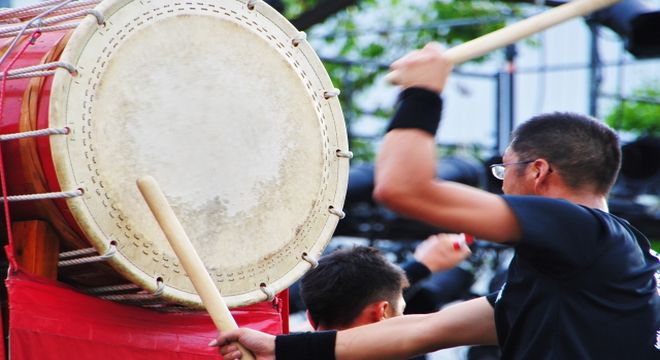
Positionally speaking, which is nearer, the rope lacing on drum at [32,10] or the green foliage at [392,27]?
Answer: the rope lacing on drum at [32,10]

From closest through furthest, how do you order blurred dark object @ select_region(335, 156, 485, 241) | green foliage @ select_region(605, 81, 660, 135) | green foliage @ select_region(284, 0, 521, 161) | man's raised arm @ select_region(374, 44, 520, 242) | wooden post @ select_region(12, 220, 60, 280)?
man's raised arm @ select_region(374, 44, 520, 242) < wooden post @ select_region(12, 220, 60, 280) < blurred dark object @ select_region(335, 156, 485, 241) < green foliage @ select_region(284, 0, 521, 161) < green foliage @ select_region(605, 81, 660, 135)

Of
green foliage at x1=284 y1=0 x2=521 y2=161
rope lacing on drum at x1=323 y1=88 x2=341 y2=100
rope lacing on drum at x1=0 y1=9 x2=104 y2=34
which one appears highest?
green foliage at x1=284 y1=0 x2=521 y2=161

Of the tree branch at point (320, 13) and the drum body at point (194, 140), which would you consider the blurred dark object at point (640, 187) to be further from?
the drum body at point (194, 140)

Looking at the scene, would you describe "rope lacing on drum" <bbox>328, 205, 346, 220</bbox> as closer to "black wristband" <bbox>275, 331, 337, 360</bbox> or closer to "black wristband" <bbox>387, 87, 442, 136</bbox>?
"black wristband" <bbox>275, 331, 337, 360</bbox>

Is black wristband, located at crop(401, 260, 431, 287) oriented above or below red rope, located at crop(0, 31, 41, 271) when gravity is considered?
below

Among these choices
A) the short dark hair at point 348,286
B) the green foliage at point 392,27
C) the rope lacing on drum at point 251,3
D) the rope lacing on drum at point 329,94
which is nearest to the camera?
the rope lacing on drum at point 251,3

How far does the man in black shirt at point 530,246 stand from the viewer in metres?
2.07

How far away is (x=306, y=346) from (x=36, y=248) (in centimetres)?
64

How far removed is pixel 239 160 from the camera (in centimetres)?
257

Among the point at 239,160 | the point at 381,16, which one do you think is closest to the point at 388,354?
the point at 239,160

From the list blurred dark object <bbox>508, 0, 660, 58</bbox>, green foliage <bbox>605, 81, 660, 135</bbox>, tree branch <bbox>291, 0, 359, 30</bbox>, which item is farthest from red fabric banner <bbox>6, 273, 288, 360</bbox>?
green foliage <bbox>605, 81, 660, 135</bbox>

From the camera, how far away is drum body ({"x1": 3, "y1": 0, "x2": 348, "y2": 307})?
233cm

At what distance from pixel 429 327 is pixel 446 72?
2.57 feet

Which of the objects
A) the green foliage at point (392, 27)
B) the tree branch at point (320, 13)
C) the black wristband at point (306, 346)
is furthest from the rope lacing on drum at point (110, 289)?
the green foliage at point (392, 27)
